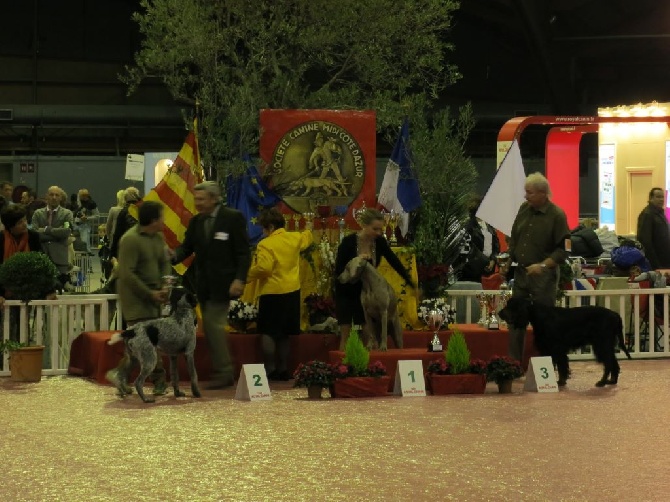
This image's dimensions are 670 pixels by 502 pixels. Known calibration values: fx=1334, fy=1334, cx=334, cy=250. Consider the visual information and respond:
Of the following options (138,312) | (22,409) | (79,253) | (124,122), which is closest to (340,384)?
(138,312)

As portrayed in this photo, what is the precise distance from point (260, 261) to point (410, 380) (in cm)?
158

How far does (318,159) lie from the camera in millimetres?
11977

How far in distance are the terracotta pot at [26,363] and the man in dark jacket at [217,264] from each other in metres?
1.57

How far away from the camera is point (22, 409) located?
29.3ft

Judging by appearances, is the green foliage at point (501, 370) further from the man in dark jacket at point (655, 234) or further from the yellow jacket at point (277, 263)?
the man in dark jacket at point (655, 234)

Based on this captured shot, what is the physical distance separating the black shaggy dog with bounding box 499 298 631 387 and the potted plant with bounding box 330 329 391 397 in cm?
119

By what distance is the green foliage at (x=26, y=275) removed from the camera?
10.9 metres

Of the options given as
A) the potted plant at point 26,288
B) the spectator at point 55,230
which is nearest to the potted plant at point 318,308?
the potted plant at point 26,288

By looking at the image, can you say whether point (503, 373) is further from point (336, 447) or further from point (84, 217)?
point (84, 217)

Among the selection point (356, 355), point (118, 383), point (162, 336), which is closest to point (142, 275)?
point (162, 336)

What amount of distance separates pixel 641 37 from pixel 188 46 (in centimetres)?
1603

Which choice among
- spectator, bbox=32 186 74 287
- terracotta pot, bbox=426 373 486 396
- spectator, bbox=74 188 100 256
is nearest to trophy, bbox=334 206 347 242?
terracotta pot, bbox=426 373 486 396

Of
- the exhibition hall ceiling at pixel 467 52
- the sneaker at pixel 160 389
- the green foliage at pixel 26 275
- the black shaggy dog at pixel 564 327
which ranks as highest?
the exhibition hall ceiling at pixel 467 52

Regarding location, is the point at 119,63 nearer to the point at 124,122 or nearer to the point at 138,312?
the point at 124,122
